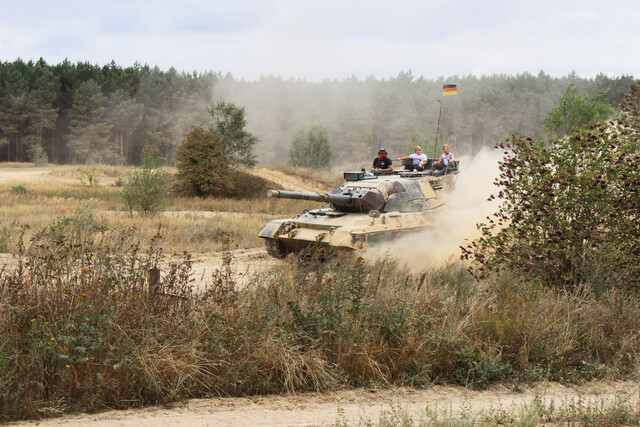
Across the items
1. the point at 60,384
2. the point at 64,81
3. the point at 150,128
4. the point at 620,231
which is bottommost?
the point at 60,384

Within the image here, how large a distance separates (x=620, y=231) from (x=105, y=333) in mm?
7278

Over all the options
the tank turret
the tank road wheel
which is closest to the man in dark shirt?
the tank turret

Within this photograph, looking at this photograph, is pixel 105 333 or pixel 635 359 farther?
pixel 635 359

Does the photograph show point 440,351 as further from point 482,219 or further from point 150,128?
point 150,128

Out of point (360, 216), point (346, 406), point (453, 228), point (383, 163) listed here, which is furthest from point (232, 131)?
point (346, 406)

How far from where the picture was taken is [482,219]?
1516 cm

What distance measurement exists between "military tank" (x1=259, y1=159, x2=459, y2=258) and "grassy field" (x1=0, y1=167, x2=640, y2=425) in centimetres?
344

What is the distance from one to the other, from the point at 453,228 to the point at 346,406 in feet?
29.7

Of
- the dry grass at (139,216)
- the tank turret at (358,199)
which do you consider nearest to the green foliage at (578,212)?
the tank turret at (358,199)

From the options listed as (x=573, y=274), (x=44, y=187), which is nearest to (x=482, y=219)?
(x=573, y=274)

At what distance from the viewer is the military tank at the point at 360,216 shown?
12625 mm

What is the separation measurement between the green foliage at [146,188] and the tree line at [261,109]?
19807mm

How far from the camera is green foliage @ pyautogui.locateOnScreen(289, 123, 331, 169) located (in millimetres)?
62156

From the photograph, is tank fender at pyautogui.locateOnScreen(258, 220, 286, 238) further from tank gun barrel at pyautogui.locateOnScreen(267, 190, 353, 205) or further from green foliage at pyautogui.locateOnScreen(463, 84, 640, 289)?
green foliage at pyautogui.locateOnScreen(463, 84, 640, 289)
